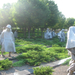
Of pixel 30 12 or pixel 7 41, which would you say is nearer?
pixel 7 41

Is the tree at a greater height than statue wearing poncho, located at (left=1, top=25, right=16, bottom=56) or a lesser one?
greater

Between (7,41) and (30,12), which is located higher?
(30,12)

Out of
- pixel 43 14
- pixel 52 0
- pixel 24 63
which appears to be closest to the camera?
pixel 24 63

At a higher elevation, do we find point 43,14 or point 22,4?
point 22,4

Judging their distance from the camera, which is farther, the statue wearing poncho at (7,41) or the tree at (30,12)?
the tree at (30,12)

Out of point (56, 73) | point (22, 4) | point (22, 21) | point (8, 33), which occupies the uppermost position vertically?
point (22, 4)

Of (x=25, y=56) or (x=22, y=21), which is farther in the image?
(x=22, y=21)

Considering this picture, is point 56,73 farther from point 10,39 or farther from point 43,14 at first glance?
point 43,14

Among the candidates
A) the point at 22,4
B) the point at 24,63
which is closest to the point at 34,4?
the point at 22,4

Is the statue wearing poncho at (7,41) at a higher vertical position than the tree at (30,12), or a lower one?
lower

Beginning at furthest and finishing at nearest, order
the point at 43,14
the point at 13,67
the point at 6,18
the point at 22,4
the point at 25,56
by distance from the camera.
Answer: the point at 6,18
the point at 43,14
the point at 22,4
the point at 25,56
the point at 13,67

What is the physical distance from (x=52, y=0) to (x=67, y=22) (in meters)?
29.7

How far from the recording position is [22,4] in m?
19.0

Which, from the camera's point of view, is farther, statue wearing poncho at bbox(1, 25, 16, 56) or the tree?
the tree
